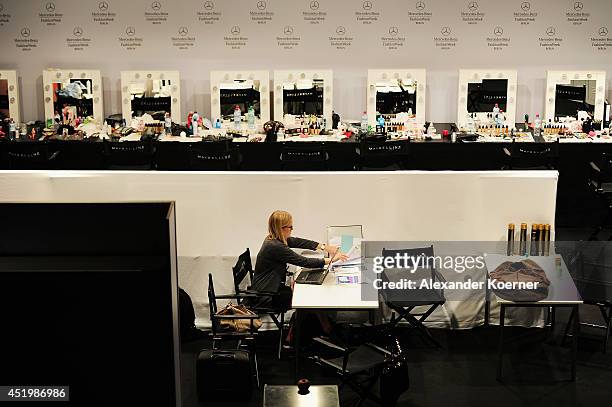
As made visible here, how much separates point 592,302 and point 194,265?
3.06 m

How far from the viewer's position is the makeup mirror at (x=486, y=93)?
34.5ft

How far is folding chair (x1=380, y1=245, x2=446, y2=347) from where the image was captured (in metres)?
6.67

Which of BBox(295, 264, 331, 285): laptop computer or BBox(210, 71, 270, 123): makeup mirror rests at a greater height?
BBox(210, 71, 270, 123): makeup mirror

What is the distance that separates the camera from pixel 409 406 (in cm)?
592

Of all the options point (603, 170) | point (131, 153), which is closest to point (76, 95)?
point (131, 153)

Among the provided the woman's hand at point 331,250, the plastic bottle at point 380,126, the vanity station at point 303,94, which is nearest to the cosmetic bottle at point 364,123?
the plastic bottle at point 380,126

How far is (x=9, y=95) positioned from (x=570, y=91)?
6647 mm

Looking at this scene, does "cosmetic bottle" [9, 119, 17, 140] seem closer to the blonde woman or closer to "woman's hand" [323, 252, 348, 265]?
the blonde woman

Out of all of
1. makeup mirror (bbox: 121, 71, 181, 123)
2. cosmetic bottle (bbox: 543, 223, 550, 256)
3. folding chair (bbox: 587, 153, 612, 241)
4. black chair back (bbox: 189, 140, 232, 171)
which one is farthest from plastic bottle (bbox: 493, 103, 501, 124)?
makeup mirror (bbox: 121, 71, 181, 123)

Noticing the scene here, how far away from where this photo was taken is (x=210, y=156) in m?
9.29

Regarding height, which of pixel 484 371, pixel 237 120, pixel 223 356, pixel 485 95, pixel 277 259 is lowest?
pixel 484 371

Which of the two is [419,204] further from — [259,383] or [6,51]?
[6,51]

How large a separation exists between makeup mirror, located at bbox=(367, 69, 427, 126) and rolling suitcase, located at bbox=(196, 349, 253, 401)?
508 centimetres

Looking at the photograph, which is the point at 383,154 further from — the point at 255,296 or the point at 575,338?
the point at 575,338
